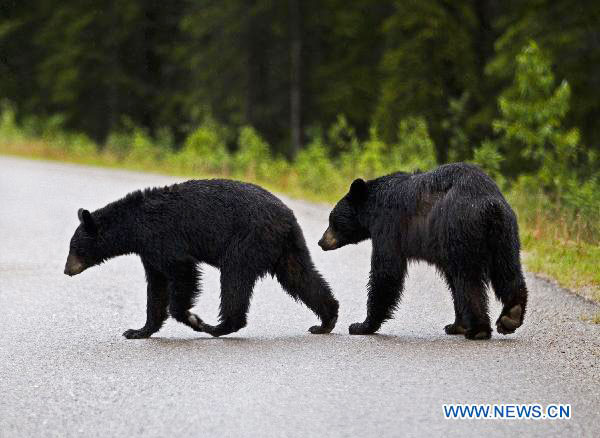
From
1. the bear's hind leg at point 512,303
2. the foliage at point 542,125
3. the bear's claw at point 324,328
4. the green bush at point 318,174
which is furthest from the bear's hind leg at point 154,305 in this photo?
the green bush at point 318,174

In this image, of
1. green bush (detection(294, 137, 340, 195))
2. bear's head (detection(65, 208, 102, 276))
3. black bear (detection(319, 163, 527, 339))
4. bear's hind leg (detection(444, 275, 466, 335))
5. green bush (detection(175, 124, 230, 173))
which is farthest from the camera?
green bush (detection(175, 124, 230, 173))

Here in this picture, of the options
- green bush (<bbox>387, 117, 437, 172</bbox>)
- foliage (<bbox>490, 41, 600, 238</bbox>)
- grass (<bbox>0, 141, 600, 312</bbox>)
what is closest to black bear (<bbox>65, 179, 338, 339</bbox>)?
grass (<bbox>0, 141, 600, 312</bbox>)

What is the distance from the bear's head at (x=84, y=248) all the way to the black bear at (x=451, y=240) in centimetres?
198

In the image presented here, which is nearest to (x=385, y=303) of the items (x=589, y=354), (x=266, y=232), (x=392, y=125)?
(x=266, y=232)

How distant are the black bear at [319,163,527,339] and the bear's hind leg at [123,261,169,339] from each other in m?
1.38

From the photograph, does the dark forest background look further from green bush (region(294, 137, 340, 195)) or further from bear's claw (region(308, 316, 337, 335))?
bear's claw (region(308, 316, 337, 335))

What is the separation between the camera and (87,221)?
752cm

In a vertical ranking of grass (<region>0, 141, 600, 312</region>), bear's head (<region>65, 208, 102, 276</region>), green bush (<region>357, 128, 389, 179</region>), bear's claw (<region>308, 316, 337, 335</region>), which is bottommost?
bear's claw (<region>308, 316, 337, 335</region>)

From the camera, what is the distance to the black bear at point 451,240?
6438 mm

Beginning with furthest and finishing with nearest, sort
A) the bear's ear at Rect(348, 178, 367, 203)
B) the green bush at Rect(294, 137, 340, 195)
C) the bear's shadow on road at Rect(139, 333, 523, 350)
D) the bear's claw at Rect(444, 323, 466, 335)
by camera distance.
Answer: the green bush at Rect(294, 137, 340, 195) → the bear's ear at Rect(348, 178, 367, 203) → the bear's claw at Rect(444, 323, 466, 335) → the bear's shadow on road at Rect(139, 333, 523, 350)

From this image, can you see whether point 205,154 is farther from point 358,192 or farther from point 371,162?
point 358,192

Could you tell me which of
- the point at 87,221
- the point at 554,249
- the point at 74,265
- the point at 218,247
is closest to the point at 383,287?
the point at 218,247

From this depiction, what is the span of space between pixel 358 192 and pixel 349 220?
299 millimetres

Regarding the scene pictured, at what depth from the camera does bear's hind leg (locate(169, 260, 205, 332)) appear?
23.3 ft
